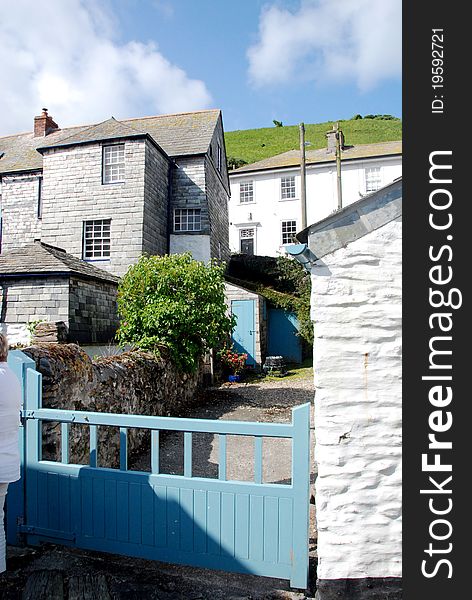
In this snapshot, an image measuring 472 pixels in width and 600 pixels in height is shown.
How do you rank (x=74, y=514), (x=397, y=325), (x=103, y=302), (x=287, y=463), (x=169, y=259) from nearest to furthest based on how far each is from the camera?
(x=397, y=325) < (x=74, y=514) < (x=287, y=463) < (x=169, y=259) < (x=103, y=302)

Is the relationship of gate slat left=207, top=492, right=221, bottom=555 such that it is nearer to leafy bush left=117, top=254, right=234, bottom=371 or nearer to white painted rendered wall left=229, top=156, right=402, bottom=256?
leafy bush left=117, top=254, right=234, bottom=371

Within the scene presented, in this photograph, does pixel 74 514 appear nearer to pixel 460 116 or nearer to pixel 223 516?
pixel 223 516

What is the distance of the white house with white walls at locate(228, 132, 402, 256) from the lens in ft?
93.2

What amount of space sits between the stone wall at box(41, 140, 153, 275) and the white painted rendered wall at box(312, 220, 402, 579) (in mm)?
14135

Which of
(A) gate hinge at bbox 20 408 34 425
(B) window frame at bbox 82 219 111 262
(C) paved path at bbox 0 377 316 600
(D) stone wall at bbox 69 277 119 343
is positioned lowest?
(C) paved path at bbox 0 377 316 600

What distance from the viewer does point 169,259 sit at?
11367 millimetres

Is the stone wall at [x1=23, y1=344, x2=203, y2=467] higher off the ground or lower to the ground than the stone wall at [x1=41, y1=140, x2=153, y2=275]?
lower

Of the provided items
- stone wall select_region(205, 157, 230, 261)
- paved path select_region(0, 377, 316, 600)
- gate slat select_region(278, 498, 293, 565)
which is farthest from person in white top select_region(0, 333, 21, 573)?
stone wall select_region(205, 157, 230, 261)

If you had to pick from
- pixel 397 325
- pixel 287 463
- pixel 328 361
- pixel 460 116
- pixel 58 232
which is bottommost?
pixel 287 463

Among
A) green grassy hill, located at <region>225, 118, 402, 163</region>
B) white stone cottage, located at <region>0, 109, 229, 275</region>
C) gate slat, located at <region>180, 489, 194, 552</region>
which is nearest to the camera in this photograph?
gate slat, located at <region>180, 489, 194, 552</region>

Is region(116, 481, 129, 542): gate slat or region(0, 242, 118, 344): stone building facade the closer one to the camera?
region(116, 481, 129, 542): gate slat

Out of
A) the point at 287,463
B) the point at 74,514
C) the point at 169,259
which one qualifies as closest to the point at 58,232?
the point at 169,259

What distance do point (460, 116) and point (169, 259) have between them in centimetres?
890

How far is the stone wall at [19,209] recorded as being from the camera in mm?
19562
